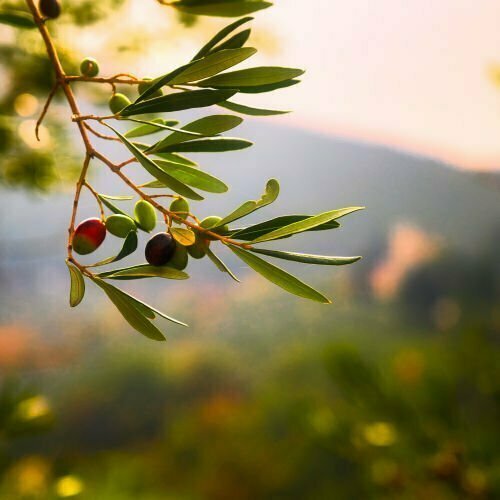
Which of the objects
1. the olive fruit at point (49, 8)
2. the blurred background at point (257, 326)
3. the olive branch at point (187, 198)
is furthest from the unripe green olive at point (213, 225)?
the blurred background at point (257, 326)

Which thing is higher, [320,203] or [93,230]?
[93,230]

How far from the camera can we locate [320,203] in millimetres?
2537

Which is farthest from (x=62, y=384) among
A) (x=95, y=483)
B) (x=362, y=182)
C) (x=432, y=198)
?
(x=432, y=198)

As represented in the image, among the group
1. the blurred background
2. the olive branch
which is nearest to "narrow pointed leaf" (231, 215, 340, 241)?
the olive branch

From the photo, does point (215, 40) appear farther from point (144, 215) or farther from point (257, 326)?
point (257, 326)

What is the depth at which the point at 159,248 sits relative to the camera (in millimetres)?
242

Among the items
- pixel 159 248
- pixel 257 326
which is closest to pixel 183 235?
pixel 159 248

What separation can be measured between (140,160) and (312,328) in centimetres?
217

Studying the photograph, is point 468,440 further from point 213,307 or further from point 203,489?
point 213,307

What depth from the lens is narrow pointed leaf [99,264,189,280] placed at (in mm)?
242

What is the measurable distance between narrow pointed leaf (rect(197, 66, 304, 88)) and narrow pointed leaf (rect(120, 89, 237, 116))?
0.02m

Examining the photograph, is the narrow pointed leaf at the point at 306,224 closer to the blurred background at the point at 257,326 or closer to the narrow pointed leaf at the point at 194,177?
the narrow pointed leaf at the point at 194,177

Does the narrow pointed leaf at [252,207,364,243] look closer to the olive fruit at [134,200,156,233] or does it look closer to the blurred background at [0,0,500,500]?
the olive fruit at [134,200,156,233]

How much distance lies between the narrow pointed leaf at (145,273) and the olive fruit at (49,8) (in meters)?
0.13
